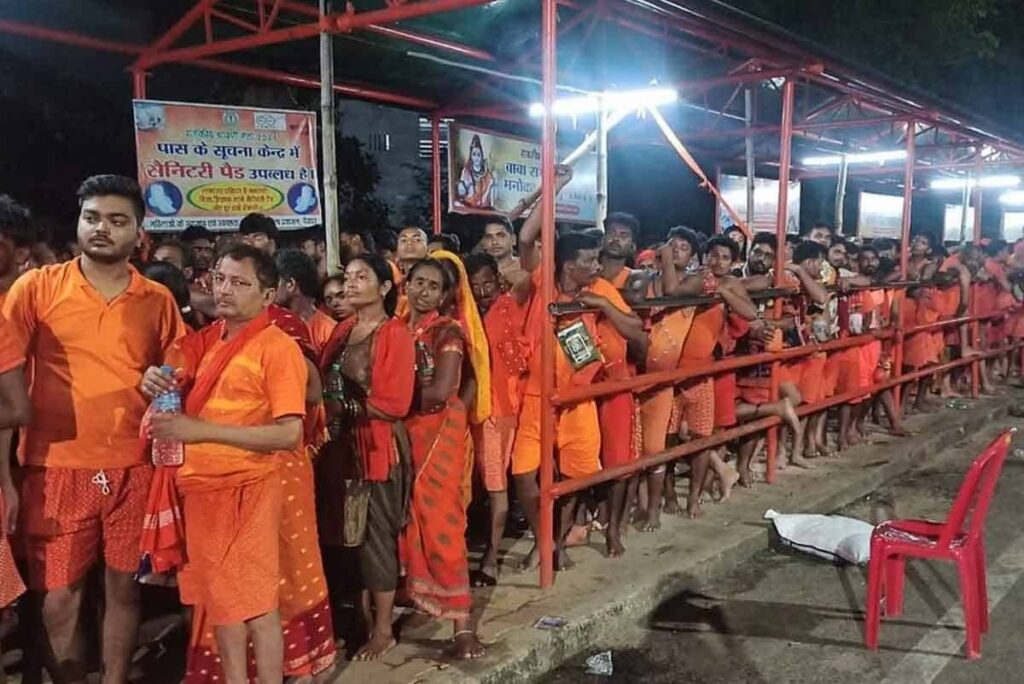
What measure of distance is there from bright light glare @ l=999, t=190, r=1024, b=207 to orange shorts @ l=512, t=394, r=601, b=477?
69.4 ft

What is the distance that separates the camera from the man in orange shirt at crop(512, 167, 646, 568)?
180 inches

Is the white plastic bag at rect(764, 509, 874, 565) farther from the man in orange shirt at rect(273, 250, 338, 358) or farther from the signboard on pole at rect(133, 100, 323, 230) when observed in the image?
the signboard on pole at rect(133, 100, 323, 230)

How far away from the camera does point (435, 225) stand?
905 cm

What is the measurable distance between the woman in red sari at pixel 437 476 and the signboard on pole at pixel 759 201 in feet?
33.6

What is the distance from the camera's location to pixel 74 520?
3047 mm

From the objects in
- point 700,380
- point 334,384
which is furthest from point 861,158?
point 334,384

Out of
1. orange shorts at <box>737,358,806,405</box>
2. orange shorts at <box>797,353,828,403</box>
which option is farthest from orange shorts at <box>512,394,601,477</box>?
orange shorts at <box>797,353,828,403</box>

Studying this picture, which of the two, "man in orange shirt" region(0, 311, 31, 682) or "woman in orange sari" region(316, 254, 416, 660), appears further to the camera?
"woman in orange sari" region(316, 254, 416, 660)

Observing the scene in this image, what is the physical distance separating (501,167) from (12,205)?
653cm

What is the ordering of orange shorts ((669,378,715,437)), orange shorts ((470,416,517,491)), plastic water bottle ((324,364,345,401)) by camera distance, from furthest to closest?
orange shorts ((669,378,715,437)), orange shorts ((470,416,517,491)), plastic water bottle ((324,364,345,401))

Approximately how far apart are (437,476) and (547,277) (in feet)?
3.49

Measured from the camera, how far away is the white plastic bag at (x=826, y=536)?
5.26m

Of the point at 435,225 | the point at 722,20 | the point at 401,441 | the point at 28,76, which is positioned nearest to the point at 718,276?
the point at 722,20

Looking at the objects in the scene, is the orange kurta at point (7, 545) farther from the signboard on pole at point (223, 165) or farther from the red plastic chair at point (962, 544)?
the signboard on pole at point (223, 165)
